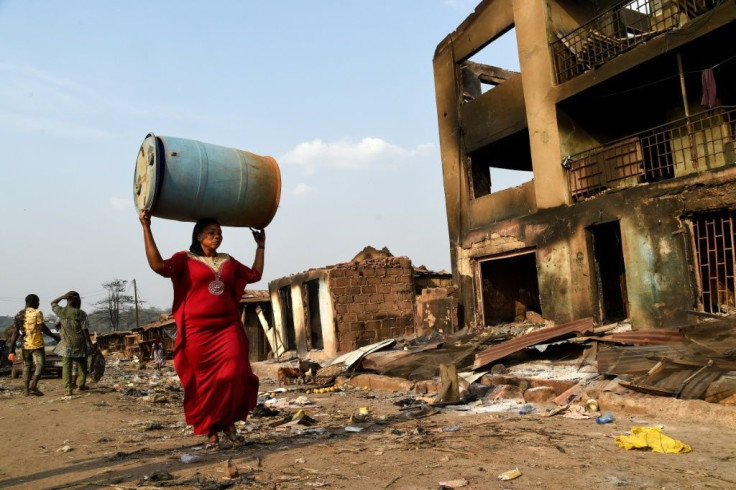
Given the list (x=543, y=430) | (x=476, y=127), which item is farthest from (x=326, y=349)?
(x=543, y=430)

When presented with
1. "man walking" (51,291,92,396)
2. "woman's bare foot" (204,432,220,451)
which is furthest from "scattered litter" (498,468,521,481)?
"man walking" (51,291,92,396)

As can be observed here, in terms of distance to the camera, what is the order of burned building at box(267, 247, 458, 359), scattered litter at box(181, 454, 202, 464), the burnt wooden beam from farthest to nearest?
the burnt wooden beam < burned building at box(267, 247, 458, 359) < scattered litter at box(181, 454, 202, 464)

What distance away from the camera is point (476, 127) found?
12.7 m

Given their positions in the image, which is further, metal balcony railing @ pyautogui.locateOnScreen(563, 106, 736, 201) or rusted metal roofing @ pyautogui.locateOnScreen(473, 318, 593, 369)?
metal balcony railing @ pyautogui.locateOnScreen(563, 106, 736, 201)

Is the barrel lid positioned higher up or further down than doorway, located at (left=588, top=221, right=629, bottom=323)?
higher up

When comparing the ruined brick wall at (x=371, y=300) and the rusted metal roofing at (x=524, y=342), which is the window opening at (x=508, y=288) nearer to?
the ruined brick wall at (x=371, y=300)

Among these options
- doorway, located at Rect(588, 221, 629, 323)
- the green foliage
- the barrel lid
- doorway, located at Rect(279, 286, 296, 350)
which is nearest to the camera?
the barrel lid

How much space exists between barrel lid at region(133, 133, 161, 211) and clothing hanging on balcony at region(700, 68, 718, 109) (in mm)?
8353

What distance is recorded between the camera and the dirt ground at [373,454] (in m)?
2.93

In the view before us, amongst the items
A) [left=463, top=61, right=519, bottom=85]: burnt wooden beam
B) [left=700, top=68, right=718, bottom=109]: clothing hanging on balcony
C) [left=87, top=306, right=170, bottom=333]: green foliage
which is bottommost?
[left=87, top=306, right=170, bottom=333]: green foliage

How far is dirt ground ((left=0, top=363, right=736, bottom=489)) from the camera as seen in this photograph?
2.93 metres

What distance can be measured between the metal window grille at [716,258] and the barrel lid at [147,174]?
25.7 feet

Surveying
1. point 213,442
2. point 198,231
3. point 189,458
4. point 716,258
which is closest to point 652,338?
point 716,258

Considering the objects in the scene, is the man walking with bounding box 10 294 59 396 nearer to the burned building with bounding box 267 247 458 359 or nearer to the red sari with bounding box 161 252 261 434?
the red sari with bounding box 161 252 261 434
